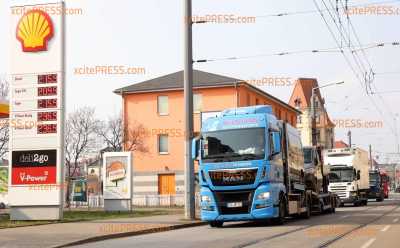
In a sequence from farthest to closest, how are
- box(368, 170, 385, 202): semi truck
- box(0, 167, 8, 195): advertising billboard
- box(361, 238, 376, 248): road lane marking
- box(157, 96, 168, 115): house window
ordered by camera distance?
box(157, 96, 168, 115): house window → box(368, 170, 385, 202): semi truck → box(0, 167, 8, 195): advertising billboard → box(361, 238, 376, 248): road lane marking

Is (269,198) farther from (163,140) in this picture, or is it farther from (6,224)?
(163,140)

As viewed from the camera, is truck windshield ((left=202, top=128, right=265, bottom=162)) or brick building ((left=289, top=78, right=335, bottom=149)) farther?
brick building ((left=289, top=78, right=335, bottom=149))

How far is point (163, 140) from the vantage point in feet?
189

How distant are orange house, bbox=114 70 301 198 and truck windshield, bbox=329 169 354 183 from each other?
15811mm

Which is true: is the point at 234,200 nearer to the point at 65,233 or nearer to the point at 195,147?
the point at 195,147

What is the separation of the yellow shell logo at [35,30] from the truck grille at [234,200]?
920cm

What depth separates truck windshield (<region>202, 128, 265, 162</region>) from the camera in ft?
69.9

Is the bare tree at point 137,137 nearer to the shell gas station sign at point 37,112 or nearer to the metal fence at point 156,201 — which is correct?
the metal fence at point 156,201

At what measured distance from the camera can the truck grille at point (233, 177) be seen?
21062 mm

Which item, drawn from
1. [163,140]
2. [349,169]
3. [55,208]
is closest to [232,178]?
[55,208]

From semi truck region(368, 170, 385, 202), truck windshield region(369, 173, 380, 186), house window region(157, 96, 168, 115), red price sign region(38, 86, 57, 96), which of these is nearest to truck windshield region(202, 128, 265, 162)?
red price sign region(38, 86, 57, 96)

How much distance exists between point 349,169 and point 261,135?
883 inches

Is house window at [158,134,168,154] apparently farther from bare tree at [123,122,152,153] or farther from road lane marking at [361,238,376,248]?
road lane marking at [361,238,376,248]

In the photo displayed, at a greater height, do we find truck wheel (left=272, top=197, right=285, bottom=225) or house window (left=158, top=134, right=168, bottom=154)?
house window (left=158, top=134, right=168, bottom=154)
